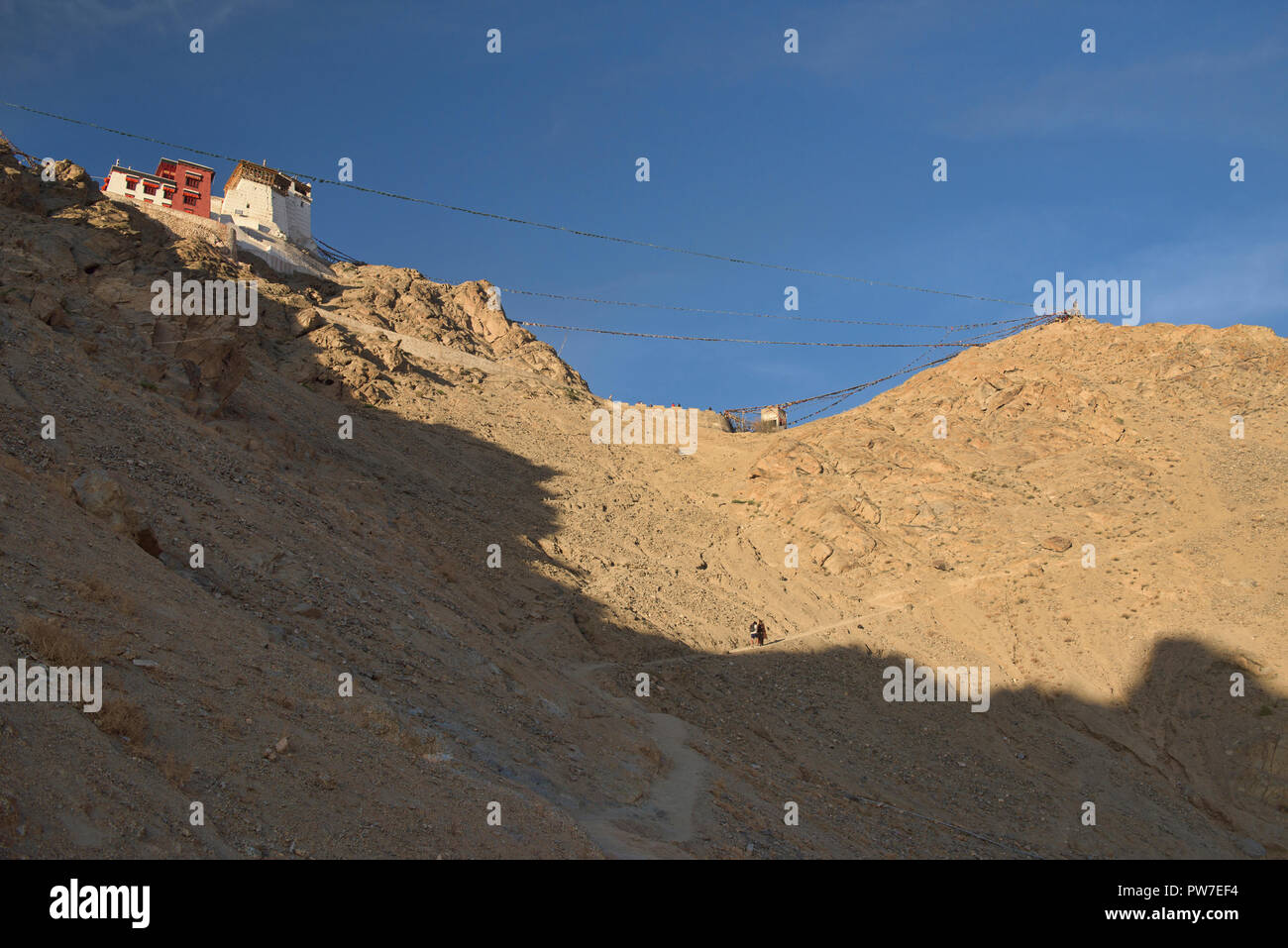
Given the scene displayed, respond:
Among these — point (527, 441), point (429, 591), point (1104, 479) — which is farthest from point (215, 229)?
point (1104, 479)

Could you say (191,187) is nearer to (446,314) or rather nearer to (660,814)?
(446,314)

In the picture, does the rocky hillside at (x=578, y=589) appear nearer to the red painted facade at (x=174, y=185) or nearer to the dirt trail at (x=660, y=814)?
the dirt trail at (x=660, y=814)

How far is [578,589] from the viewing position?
91.1 ft

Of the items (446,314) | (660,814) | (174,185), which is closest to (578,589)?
(660,814)

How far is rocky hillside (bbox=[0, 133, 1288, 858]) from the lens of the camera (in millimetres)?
10367

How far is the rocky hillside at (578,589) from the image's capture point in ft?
34.0

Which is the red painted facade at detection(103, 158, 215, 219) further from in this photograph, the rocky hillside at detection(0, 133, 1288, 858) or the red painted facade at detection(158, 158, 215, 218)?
the rocky hillside at detection(0, 133, 1288, 858)

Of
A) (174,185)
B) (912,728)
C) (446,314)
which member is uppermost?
(174,185)

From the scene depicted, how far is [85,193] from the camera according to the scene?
3409 cm

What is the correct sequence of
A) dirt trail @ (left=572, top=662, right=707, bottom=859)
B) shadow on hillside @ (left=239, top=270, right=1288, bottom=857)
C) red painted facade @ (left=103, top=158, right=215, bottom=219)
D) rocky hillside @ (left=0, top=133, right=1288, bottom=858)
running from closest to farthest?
rocky hillside @ (left=0, top=133, right=1288, bottom=858), dirt trail @ (left=572, top=662, right=707, bottom=859), shadow on hillside @ (left=239, top=270, right=1288, bottom=857), red painted facade @ (left=103, top=158, right=215, bottom=219)

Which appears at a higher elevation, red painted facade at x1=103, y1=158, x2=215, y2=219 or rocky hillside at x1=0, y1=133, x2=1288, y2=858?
red painted facade at x1=103, y1=158, x2=215, y2=219

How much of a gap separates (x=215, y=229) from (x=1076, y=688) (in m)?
44.0

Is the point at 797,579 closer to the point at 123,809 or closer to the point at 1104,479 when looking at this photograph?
the point at 1104,479

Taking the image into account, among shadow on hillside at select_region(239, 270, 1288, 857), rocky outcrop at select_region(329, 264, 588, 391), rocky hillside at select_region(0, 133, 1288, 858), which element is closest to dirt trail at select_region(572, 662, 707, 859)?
rocky hillside at select_region(0, 133, 1288, 858)
